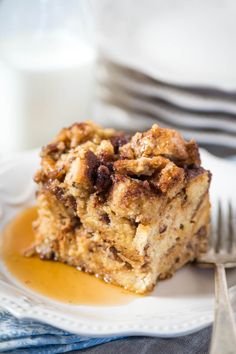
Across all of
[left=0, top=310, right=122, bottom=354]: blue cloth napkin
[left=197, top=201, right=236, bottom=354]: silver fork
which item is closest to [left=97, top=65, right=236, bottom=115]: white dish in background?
[left=197, top=201, right=236, bottom=354]: silver fork

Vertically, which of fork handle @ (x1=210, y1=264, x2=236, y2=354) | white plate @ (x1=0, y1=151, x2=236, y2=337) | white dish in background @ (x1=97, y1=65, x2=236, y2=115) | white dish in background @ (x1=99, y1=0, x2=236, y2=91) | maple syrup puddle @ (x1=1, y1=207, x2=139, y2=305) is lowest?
maple syrup puddle @ (x1=1, y1=207, x2=139, y2=305)

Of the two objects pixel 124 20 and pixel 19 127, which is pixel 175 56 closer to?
pixel 124 20

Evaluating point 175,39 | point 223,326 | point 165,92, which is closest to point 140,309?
point 223,326

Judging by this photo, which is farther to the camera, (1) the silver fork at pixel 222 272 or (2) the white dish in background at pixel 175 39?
(2) the white dish in background at pixel 175 39

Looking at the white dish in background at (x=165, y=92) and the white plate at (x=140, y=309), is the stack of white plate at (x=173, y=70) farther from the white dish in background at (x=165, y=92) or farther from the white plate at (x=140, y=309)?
the white plate at (x=140, y=309)

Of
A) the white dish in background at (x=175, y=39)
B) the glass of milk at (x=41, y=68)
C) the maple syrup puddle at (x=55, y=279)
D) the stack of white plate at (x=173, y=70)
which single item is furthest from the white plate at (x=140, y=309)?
the white dish in background at (x=175, y=39)

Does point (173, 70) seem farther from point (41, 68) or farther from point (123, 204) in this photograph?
point (123, 204)

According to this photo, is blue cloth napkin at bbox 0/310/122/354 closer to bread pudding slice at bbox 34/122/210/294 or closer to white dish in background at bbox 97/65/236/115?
bread pudding slice at bbox 34/122/210/294
